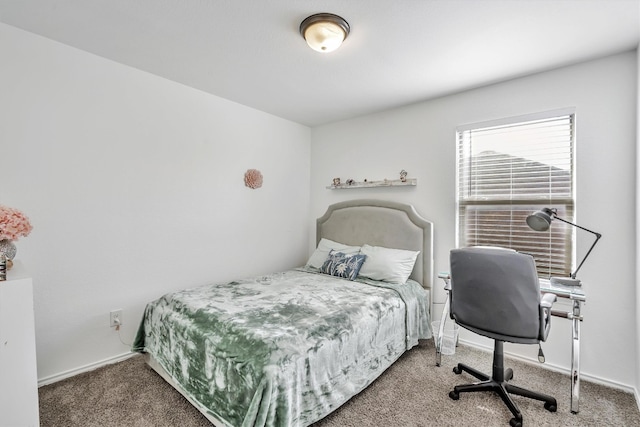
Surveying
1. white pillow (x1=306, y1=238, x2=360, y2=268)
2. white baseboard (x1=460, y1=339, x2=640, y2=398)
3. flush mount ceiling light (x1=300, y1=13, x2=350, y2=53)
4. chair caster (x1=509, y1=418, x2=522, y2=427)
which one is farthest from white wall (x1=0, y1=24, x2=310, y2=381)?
chair caster (x1=509, y1=418, x2=522, y2=427)

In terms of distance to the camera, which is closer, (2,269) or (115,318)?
(2,269)

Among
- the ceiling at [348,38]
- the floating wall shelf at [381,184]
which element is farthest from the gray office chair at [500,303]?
the ceiling at [348,38]

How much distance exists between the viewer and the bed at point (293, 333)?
153cm

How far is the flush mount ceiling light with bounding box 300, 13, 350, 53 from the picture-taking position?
1808 millimetres

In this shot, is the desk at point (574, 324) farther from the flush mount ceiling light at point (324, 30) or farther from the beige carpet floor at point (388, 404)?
the flush mount ceiling light at point (324, 30)

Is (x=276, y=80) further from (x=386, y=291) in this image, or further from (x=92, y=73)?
(x=386, y=291)

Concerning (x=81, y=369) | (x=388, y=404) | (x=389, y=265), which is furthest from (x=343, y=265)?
(x=81, y=369)

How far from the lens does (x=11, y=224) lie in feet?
5.02

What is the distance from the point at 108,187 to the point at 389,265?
255 cm

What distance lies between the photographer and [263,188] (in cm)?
362

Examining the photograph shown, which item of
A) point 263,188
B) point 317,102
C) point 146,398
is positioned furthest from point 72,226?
point 317,102

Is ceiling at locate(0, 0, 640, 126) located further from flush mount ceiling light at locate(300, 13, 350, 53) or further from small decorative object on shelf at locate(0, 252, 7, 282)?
small decorative object on shelf at locate(0, 252, 7, 282)

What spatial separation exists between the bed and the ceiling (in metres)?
1.45

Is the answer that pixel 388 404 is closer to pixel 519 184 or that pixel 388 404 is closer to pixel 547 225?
pixel 547 225
